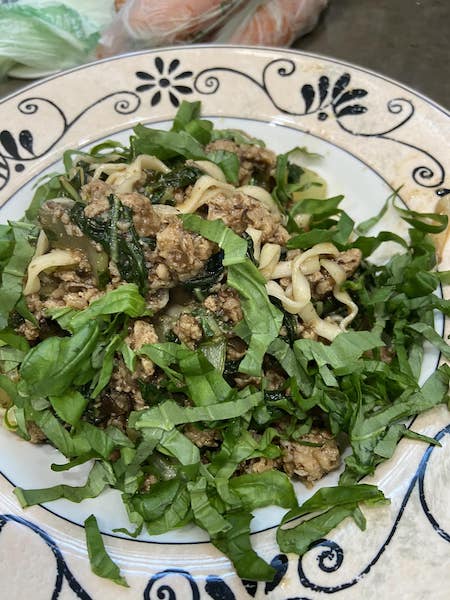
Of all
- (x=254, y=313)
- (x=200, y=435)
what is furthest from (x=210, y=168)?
(x=200, y=435)

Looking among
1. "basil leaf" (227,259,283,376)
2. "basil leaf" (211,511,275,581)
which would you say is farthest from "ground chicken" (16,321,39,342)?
"basil leaf" (211,511,275,581)

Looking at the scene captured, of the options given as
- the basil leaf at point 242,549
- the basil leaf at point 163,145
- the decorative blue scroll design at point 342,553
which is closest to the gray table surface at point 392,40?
the basil leaf at point 163,145

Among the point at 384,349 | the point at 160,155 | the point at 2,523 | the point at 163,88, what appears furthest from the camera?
the point at 163,88

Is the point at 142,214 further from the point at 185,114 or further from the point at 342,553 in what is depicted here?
the point at 342,553

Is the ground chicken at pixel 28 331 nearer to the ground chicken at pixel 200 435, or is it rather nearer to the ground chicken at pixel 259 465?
the ground chicken at pixel 200 435

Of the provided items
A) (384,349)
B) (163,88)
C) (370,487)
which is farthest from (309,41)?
(370,487)

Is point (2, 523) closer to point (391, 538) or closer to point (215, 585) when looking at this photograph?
point (215, 585)
